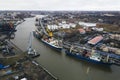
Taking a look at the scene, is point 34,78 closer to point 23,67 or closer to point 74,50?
point 23,67

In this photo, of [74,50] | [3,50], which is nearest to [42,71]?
[74,50]

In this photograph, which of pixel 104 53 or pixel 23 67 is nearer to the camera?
pixel 23 67

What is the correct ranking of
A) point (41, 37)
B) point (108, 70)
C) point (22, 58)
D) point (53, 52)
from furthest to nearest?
point (41, 37)
point (53, 52)
point (22, 58)
point (108, 70)

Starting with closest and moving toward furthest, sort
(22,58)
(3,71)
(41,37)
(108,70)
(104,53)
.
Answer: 1. (3,71)
2. (108,70)
3. (22,58)
4. (104,53)
5. (41,37)

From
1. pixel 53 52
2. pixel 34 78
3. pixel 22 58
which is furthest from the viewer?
pixel 53 52

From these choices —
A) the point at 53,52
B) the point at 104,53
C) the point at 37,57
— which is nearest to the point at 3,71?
the point at 37,57

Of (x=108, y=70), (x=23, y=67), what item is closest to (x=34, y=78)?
(x=23, y=67)

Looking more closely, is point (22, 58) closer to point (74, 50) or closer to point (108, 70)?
point (74, 50)

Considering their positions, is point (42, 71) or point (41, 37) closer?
A: point (42, 71)

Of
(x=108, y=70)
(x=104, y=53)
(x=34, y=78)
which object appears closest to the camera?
(x=34, y=78)
